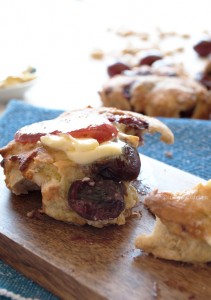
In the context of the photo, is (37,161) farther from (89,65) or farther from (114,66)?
(89,65)

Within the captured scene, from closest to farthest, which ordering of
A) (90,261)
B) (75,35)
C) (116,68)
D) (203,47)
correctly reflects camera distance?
(90,261) < (116,68) < (203,47) < (75,35)

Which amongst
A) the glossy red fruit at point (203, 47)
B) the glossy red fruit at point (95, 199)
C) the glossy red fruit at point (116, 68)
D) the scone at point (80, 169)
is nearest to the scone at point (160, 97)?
the glossy red fruit at point (116, 68)

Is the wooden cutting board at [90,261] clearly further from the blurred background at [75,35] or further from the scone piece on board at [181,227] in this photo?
the blurred background at [75,35]

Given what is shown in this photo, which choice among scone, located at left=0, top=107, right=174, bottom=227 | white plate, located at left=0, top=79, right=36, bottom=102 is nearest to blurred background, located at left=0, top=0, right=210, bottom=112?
white plate, located at left=0, top=79, right=36, bottom=102

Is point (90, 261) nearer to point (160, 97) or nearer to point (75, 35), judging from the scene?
point (160, 97)

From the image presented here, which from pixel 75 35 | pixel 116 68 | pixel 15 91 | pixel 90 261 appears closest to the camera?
pixel 90 261

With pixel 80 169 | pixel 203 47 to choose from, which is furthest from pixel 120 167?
pixel 203 47

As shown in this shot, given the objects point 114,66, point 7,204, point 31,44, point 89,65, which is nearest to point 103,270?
point 7,204
